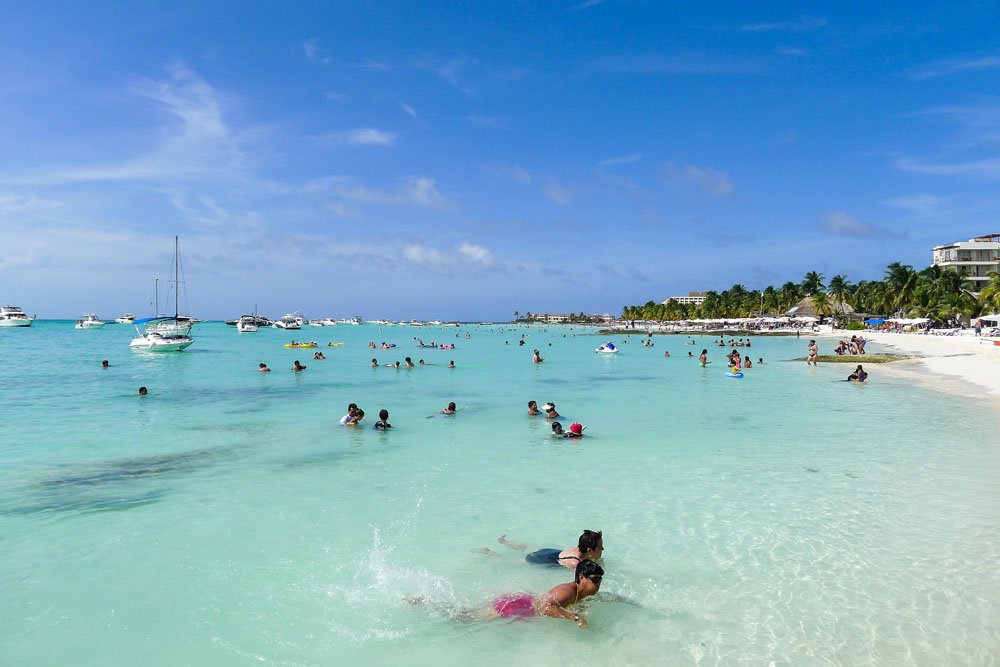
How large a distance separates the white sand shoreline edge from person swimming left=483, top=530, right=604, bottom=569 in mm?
26572

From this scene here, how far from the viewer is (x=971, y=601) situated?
7191 millimetres

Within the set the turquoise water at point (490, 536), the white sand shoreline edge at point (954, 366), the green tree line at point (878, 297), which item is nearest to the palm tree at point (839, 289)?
the green tree line at point (878, 297)

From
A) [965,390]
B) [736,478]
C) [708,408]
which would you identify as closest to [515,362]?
[708,408]

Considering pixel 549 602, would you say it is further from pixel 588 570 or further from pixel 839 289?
pixel 839 289

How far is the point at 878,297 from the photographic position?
10625 centimetres

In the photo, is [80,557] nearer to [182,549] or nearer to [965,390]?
[182,549]

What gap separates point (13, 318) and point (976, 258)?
215 meters

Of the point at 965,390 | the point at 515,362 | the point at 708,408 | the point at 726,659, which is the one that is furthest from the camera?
the point at 515,362

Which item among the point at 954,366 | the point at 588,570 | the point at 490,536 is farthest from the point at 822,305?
the point at 588,570

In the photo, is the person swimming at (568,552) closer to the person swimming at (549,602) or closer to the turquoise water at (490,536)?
the turquoise water at (490,536)

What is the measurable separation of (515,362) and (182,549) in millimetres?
44422

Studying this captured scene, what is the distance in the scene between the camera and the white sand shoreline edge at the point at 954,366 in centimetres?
2878

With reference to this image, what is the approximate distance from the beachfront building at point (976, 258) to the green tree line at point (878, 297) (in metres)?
3.90

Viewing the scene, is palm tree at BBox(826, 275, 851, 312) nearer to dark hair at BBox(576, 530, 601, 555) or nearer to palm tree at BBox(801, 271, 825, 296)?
palm tree at BBox(801, 271, 825, 296)
